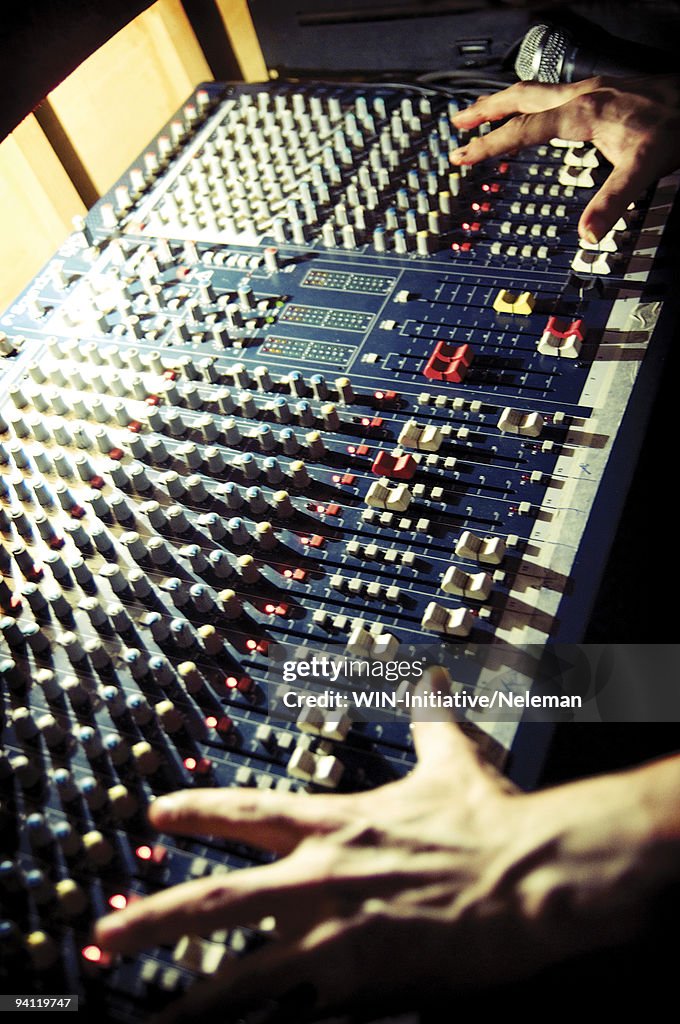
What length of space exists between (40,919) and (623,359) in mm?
1795

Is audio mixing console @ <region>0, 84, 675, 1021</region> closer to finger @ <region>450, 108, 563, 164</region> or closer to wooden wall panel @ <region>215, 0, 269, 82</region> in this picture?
finger @ <region>450, 108, 563, 164</region>

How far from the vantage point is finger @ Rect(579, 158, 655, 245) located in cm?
228

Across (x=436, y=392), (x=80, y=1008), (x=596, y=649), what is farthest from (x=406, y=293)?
(x=80, y=1008)

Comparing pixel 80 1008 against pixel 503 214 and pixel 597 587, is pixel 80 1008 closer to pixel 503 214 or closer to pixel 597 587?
pixel 597 587

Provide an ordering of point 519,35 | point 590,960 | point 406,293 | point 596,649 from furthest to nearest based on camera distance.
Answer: point 519,35 < point 406,293 < point 596,649 < point 590,960

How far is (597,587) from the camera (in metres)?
→ 1.87

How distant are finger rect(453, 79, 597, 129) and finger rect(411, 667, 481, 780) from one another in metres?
1.88

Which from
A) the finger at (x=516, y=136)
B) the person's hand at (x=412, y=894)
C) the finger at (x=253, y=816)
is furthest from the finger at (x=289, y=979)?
the finger at (x=516, y=136)

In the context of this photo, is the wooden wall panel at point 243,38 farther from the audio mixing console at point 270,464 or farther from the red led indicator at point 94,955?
the red led indicator at point 94,955

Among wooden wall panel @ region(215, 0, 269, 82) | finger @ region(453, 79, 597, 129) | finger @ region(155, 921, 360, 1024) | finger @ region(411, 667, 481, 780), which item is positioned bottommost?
finger @ region(155, 921, 360, 1024)

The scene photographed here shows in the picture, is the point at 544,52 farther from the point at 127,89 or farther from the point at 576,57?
the point at 127,89

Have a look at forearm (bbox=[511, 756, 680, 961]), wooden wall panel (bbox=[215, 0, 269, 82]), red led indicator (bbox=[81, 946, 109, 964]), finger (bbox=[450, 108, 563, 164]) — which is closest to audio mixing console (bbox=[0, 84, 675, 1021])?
red led indicator (bbox=[81, 946, 109, 964])

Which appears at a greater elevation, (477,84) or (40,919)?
(477,84)

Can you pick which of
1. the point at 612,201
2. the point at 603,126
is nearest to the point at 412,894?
the point at 612,201
